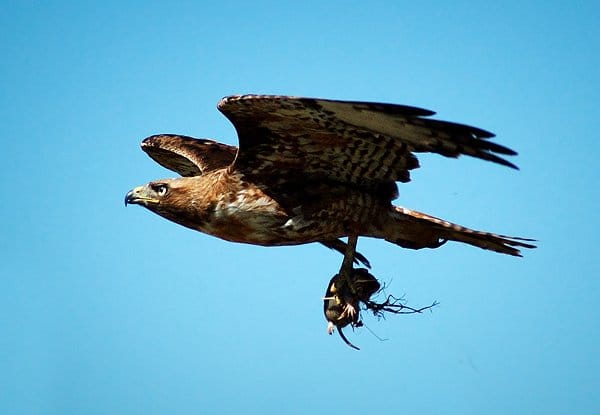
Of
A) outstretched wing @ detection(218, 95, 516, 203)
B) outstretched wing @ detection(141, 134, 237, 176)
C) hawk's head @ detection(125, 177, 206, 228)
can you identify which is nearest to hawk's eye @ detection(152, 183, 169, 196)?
hawk's head @ detection(125, 177, 206, 228)

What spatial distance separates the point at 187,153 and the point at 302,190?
193cm

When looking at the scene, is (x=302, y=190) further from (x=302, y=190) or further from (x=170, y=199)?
(x=170, y=199)

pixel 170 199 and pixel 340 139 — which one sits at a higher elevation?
pixel 340 139

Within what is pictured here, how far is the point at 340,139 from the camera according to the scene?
698 cm

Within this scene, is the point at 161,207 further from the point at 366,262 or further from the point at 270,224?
the point at 366,262

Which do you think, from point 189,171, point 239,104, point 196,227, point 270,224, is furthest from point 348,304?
Result: point 189,171

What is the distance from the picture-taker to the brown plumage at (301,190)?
691 cm

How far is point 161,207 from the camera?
7.73 m

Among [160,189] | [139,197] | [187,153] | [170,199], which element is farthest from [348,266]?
[187,153]

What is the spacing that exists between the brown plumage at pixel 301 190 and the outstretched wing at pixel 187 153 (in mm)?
1055

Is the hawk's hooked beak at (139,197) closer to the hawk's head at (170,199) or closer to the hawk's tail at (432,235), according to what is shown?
the hawk's head at (170,199)

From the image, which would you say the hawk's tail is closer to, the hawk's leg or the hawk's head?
the hawk's leg

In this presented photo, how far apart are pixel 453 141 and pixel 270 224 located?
72.3 inches

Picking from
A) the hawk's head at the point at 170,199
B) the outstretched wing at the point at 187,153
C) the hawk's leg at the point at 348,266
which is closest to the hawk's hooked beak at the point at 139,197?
the hawk's head at the point at 170,199
